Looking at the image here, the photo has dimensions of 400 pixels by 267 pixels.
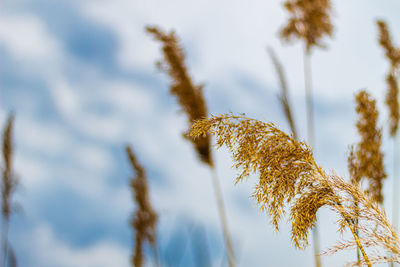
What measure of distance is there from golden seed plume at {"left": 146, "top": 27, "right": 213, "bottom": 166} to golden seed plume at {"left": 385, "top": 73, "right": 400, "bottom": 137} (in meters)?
3.20

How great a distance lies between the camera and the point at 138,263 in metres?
6.52

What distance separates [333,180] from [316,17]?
421cm

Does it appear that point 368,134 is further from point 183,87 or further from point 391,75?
point 391,75

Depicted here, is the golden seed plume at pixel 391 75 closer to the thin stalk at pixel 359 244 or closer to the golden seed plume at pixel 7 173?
the thin stalk at pixel 359 244

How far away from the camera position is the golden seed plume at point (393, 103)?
5516 mm

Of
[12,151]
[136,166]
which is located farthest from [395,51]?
[12,151]

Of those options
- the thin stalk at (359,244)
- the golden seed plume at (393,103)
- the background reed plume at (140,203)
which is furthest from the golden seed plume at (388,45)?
the thin stalk at (359,244)

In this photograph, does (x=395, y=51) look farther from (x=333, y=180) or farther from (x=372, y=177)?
(x=333, y=180)

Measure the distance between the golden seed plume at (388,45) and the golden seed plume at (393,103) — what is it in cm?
55

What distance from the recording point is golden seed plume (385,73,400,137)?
18.1 ft

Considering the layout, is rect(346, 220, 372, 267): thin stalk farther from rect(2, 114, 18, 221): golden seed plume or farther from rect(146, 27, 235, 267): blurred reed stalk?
rect(2, 114, 18, 221): golden seed plume

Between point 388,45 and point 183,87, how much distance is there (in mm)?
4148

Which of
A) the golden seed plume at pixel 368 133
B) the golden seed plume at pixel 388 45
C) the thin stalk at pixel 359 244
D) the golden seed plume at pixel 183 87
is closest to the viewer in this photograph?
the thin stalk at pixel 359 244

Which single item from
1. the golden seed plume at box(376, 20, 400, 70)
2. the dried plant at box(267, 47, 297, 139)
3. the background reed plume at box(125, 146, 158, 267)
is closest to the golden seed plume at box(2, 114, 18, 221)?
the background reed plume at box(125, 146, 158, 267)
